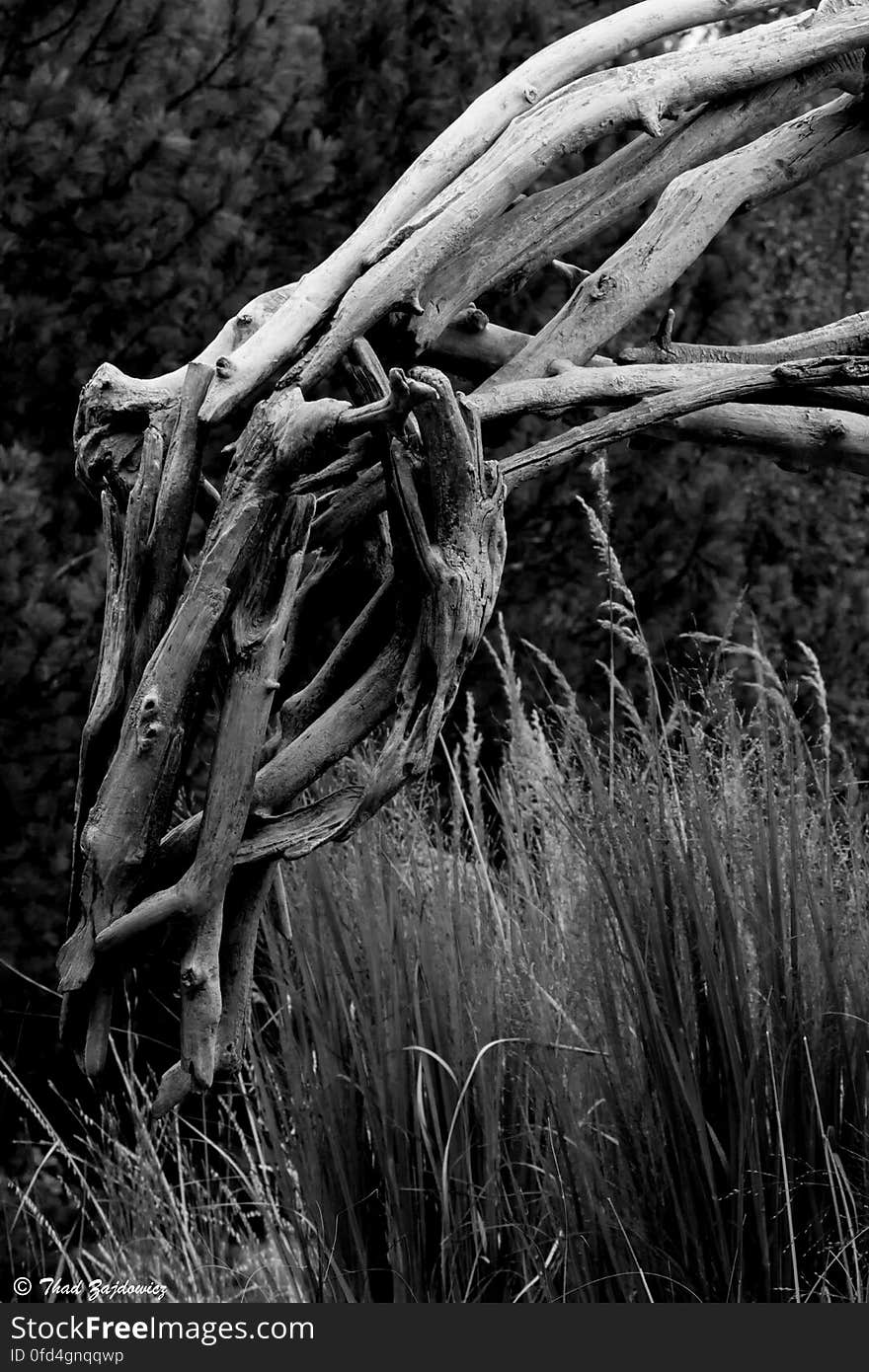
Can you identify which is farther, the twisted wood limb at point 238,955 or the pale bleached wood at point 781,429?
the pale bleached wood at point 781,429

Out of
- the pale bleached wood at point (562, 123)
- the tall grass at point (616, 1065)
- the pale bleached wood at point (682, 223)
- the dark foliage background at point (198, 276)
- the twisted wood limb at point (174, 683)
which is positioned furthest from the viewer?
the dark foliage background at point (198, 276)

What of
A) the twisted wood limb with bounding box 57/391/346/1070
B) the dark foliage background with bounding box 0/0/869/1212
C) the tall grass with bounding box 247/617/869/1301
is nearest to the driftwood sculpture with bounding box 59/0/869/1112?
the twisted wood limb with bounding box 57/391/346/1070

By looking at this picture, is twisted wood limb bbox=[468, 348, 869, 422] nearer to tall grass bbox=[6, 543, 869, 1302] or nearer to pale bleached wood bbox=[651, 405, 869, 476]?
pale bleached wood bbox=[651, 405, 869, 476]

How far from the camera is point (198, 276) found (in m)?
3.45

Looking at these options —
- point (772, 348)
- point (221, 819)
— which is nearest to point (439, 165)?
point (772, 348)

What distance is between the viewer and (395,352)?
1362 millimetres

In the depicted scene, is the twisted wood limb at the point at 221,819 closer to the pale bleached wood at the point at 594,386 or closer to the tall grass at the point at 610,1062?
the pale bleached wood at the point at 594,386

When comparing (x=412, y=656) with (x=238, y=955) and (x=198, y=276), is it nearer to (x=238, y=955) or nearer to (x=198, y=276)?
(x=238, y=955)

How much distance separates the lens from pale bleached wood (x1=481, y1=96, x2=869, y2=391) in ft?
4.76

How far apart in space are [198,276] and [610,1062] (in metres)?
2.31

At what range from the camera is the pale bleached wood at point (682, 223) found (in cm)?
145

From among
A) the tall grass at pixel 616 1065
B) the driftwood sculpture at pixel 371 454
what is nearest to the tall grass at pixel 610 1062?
the tall grass at pixel 616 1065

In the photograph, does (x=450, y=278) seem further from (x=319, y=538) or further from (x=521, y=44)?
(x=521, y=44)

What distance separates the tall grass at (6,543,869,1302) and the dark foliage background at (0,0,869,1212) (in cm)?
106
